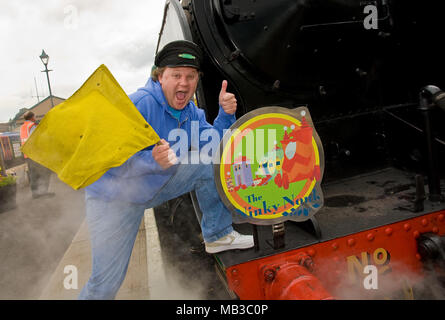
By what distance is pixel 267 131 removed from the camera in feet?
4.22

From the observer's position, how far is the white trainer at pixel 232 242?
1.54m

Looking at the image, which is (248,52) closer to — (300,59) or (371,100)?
(300,59)

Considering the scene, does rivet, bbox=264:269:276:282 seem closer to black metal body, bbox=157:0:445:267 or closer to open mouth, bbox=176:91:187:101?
black metal body, bbox=157:0:445:267

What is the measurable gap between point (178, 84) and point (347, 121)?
1300mm

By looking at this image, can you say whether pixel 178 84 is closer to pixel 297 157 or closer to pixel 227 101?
pixel 227 101

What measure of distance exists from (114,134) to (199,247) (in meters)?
1.72

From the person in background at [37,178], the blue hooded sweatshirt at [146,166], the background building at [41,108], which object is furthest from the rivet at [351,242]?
the person in background at [37,178]

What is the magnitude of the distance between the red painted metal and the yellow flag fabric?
70cm

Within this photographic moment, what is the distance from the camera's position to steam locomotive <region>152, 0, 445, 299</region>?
1.49m

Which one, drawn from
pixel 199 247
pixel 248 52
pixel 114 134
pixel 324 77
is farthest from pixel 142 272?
pixel 324 77

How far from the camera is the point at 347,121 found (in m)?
2.25

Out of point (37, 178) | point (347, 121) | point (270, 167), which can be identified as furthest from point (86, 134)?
point (37, 178)

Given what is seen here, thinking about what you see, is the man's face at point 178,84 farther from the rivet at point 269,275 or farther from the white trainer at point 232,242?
the rivet at point 269,275

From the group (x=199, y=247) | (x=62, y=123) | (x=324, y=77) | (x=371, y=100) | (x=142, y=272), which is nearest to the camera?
(x=62, y=123)
